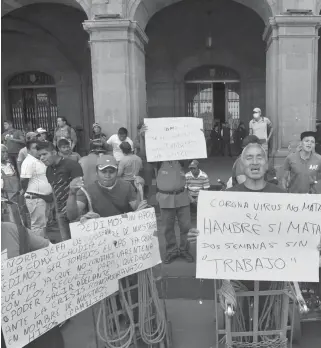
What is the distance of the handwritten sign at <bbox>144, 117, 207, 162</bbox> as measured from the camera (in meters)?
5.10

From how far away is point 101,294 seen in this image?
298cm

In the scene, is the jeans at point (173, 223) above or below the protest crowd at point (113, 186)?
below

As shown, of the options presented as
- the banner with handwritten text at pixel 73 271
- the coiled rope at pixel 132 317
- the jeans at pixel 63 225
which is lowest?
the coiled rope at pixel 132 317

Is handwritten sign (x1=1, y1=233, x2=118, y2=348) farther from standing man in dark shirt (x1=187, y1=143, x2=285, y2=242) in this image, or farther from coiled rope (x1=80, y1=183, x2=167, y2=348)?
standing man in dark shirt (x1=187, y1=143, x2=285, y2=242)

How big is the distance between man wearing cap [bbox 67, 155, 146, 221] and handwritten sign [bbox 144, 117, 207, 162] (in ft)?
5.30

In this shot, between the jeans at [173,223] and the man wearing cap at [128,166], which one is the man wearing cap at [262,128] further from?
the jeans at [173,223]

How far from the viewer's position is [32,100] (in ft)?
53.1

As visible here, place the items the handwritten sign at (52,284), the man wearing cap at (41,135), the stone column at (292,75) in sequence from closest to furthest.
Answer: the handwritten sign at (52,284)
the man wearing cap at (41,135)
the stone column at (292,75)

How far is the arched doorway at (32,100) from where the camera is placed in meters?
16.1

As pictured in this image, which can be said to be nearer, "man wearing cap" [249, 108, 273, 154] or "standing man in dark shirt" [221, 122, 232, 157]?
"man wearing cap" [249, 108, 273, 154]

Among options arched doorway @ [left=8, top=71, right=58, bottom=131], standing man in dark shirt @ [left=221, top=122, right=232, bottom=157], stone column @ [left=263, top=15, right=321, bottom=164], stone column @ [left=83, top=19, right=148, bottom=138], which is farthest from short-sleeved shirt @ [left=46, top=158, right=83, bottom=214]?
arched doorway @ [left=8, top=71, right=58, bottom=131]

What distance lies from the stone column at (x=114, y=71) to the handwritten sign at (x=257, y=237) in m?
6.88

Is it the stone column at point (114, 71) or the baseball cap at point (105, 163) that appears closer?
the baseball cap at point (105, 163)

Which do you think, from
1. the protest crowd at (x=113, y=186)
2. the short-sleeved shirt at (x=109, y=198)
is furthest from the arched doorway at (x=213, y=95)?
the short-sleeved shirt at (x=109, y=198)
